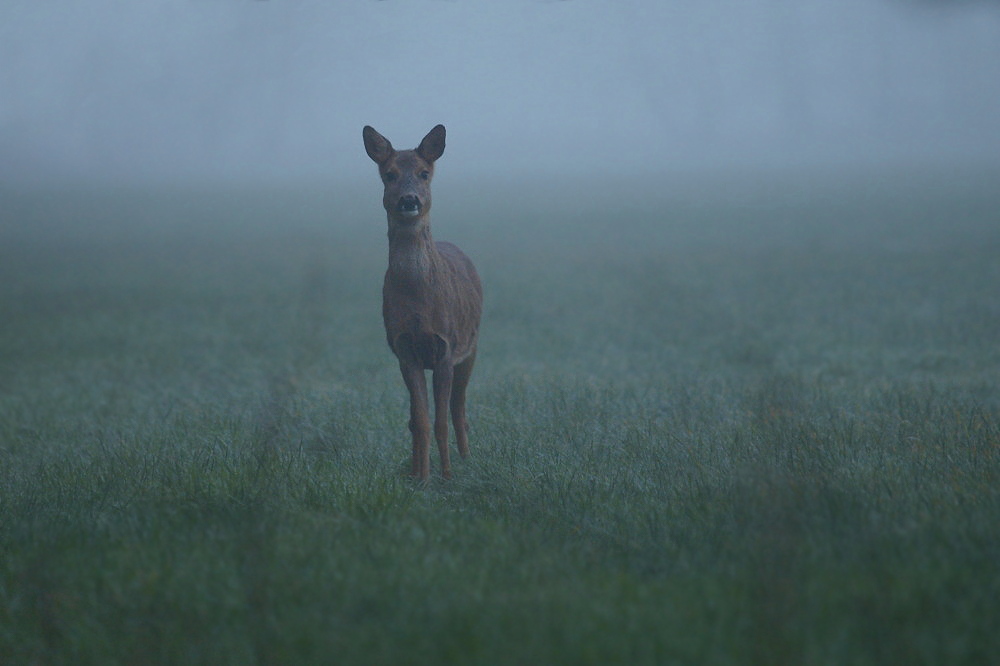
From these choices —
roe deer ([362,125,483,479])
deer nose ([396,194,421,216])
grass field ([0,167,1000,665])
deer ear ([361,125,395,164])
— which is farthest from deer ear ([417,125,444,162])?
grass field ([0,167,1000,665])

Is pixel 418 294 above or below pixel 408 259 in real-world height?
below

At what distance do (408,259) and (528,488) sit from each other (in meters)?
1.59

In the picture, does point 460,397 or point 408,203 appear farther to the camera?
point 460,397

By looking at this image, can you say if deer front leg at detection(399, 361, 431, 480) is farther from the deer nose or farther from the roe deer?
the deer nose

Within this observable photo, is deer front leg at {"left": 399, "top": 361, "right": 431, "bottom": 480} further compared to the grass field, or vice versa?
deer front leg at {"left": 399, "top": 361, "right": 431, "bottom": 480}

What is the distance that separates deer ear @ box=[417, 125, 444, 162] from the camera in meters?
6.36

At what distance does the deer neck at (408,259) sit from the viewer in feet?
21.1

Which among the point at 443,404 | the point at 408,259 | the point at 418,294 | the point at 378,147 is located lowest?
the point at 443,404

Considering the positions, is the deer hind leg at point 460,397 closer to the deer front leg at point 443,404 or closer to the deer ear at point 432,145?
the deer front leg at point 443,404

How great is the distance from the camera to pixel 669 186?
2207 inches

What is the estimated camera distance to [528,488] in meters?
6.17

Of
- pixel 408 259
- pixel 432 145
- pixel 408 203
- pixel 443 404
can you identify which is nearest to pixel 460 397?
pixel 443 404

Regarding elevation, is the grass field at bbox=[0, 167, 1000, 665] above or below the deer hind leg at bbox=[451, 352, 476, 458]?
below

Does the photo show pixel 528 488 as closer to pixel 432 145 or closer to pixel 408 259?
pixel 408 259
